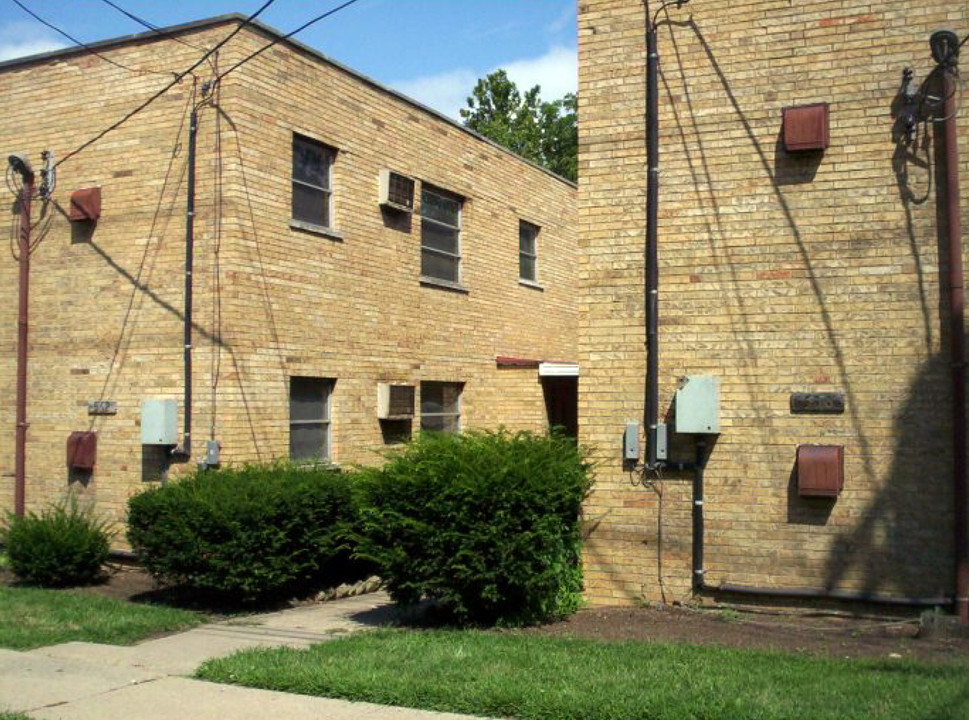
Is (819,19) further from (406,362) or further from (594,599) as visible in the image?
(406,362)

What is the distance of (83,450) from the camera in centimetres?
1284

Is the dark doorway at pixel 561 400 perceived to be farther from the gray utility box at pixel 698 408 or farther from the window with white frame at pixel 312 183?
the gray utility box at pixel 698 408

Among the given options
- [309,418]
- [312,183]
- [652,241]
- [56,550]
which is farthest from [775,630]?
[312,183]

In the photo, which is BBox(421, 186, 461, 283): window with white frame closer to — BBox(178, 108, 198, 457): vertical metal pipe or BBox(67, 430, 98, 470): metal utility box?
BBox(178, 108, 198, 457): vertical metal pipe

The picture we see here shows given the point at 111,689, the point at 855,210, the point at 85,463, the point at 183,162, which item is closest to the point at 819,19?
the point at 855,210

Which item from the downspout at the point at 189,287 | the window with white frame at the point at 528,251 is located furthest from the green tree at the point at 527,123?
the downspout at the point at 189,287

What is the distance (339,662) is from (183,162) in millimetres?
7180

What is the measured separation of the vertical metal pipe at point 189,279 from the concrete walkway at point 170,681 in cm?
276

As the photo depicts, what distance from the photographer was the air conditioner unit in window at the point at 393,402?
14.7m

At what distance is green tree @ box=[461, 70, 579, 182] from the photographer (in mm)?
40250

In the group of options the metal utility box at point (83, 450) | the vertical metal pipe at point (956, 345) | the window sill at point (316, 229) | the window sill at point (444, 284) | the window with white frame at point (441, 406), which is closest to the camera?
the vertical metal pipe at point (956, 345)

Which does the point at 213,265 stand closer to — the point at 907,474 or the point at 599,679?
the point at 599,679

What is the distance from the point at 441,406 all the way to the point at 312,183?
4.38 metres

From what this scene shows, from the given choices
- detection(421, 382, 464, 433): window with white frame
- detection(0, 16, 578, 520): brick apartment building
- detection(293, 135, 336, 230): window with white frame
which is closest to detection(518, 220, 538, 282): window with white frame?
detection(421, 382, 464, 433): window with white frame
